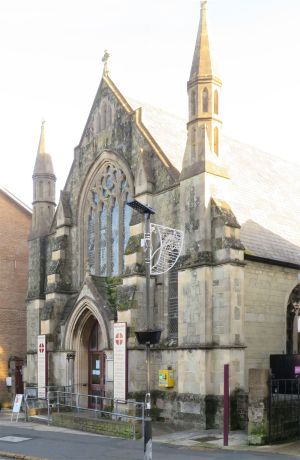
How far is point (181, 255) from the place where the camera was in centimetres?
2116

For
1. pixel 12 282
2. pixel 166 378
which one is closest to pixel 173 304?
pixel 166 378

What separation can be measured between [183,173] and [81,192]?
747 centimetres

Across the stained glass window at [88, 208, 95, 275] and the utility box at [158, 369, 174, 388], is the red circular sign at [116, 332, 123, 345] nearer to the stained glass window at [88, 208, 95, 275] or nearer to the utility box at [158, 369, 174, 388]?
the utility box at [158, 369, 174, 388]

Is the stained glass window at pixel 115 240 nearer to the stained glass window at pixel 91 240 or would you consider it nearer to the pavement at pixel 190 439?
the stained glass window at pixel 91 240

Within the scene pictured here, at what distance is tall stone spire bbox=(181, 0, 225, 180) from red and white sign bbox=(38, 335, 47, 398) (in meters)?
10.1

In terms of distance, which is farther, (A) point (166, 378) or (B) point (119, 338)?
(B) point (119, 338)

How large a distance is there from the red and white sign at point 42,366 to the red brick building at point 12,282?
3982 mm

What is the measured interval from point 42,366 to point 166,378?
732 cm

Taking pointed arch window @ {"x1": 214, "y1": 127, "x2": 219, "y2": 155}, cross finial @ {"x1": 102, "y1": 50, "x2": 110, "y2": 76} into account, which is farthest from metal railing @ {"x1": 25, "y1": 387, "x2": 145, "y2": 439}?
cross finial @ {"x1": 102, "y1": 50, "x2": 110, "y2": 76}

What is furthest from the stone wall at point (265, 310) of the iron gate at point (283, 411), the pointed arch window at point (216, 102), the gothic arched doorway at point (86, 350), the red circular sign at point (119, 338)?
the gothic arched doorway at point (86, 350)

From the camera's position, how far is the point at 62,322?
1038 inches

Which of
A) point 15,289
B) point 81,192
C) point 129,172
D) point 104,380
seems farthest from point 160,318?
point 15,289

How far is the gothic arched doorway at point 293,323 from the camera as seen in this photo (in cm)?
2278

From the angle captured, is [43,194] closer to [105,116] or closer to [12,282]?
[105,116]
